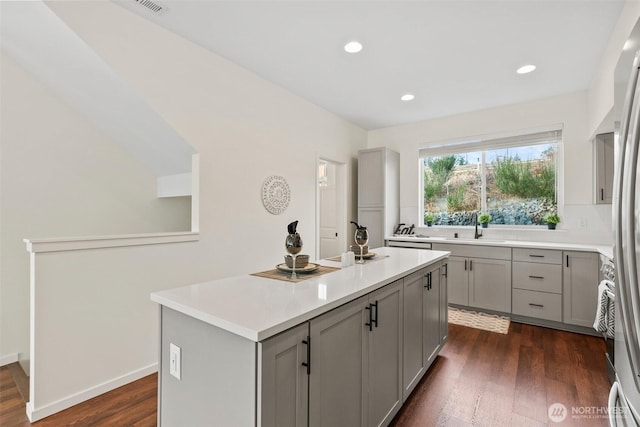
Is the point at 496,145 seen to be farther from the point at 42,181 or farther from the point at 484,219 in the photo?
the point at 42,181

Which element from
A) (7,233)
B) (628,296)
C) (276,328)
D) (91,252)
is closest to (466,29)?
(628,296)

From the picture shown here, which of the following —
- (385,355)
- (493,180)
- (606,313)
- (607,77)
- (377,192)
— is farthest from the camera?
(377,192)

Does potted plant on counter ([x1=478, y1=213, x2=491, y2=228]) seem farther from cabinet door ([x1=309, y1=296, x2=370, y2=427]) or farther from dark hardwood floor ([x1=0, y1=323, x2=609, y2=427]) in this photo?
cabinet door ([x1=309, y1=296, x2=370, y2=427])

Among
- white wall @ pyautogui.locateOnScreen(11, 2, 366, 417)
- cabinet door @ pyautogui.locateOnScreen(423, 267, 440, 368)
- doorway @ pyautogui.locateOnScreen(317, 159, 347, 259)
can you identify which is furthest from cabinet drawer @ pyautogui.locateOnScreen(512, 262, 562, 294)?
white wall @ pyautogui.locateOnScreen(11, 2, 366, 417)

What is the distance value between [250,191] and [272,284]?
1.90 meters

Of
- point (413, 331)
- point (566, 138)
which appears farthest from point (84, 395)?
point (566, 138)

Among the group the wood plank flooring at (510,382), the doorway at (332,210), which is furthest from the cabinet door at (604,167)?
the doorway at (332,210)

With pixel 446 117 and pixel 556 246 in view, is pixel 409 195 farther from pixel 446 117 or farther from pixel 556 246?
pixel 556 246

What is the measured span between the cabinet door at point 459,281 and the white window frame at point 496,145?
0.87 meters

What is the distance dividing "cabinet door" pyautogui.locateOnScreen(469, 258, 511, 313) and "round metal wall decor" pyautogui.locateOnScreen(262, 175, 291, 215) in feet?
8.16

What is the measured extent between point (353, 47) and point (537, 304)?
3447 mm

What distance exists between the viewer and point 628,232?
0.76 m

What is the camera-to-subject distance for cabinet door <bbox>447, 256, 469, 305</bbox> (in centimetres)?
394

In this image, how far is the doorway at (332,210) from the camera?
5.04 meters
